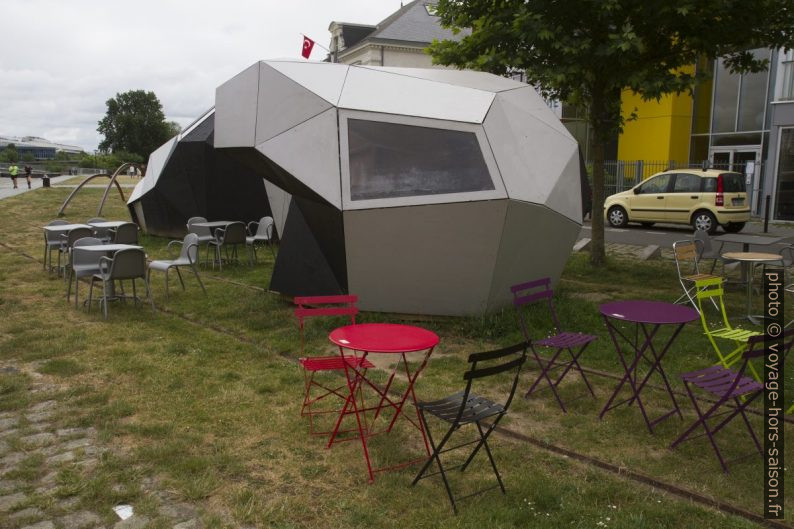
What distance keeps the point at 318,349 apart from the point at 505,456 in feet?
9.50

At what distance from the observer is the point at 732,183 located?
54.1 ft

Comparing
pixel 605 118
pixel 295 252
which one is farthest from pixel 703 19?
pixel 295 252

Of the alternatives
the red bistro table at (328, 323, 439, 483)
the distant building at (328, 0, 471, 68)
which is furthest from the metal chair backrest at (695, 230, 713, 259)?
the distant building at (328, 0, 471, 68)

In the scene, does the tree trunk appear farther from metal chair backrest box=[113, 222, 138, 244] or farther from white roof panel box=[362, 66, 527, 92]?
metal chair backrest box=[113, 222, 138, 244]

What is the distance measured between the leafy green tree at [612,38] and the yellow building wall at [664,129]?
601 inches

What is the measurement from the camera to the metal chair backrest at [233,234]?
38.8ft

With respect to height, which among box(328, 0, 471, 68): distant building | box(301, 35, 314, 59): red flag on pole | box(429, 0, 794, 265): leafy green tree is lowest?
box(429, 0, 794, 265): leafy green tree

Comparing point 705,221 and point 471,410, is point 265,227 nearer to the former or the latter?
point 471,410

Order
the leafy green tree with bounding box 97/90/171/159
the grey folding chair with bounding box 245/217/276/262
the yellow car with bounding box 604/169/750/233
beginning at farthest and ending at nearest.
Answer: the leafy green tree with bounding box 97/90/171/159
the yellow car with bounding box 604/169/750/233
the grey folding chair with bounding box 245/217/276/262

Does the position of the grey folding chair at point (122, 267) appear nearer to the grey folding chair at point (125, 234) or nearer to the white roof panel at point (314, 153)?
the white roof panel at point (314, 153)

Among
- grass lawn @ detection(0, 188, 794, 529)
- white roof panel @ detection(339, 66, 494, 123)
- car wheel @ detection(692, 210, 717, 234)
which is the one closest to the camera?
grass lawn @ detection(0, 188, 794, 529)

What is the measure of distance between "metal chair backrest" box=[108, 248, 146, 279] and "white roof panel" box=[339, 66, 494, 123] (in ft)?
11.0

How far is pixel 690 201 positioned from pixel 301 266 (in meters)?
12.9

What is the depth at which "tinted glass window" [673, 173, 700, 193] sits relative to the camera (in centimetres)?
1691
